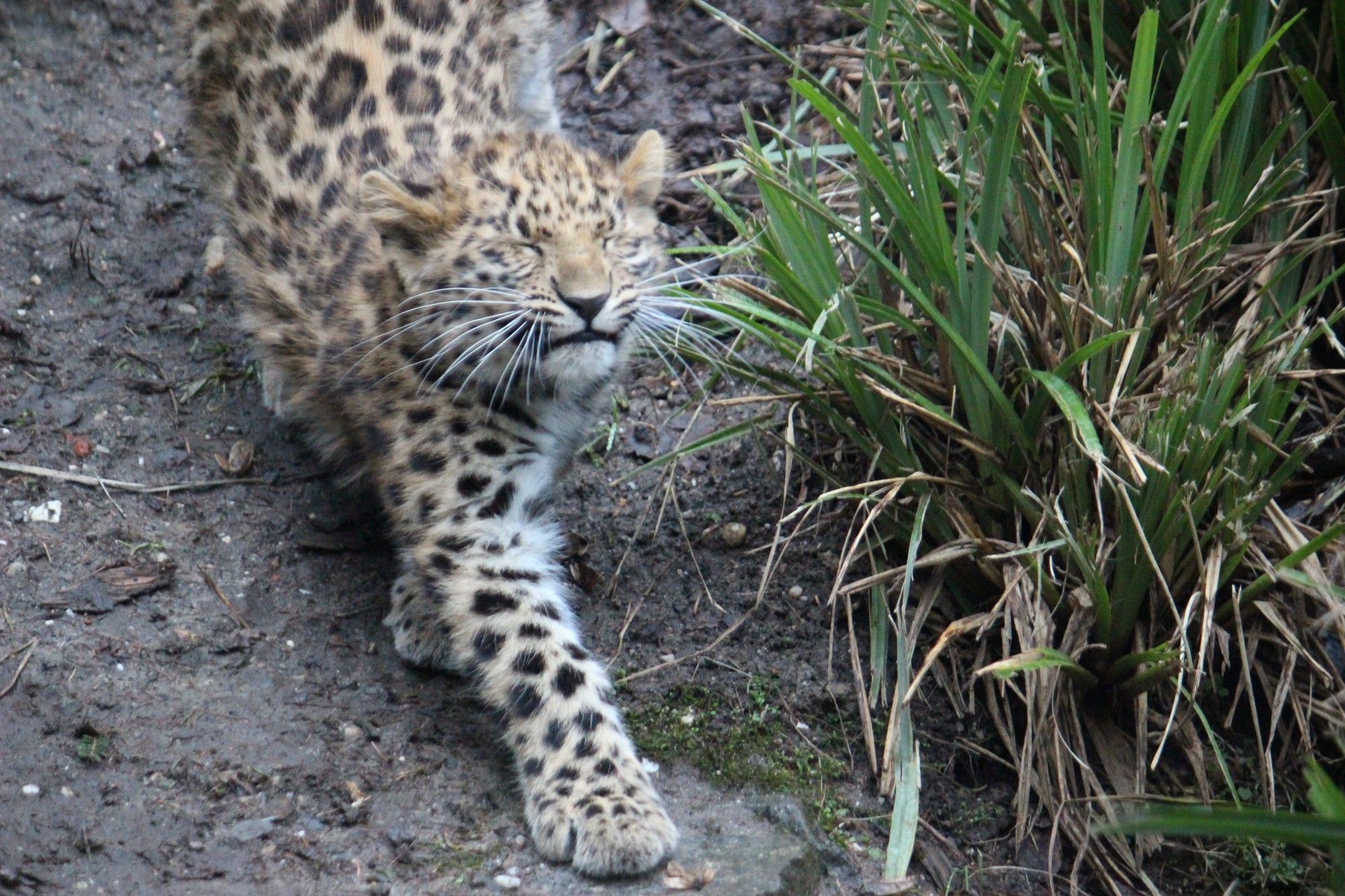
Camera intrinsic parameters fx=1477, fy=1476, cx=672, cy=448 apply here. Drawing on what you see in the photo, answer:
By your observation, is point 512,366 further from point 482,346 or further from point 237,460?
point 237,460

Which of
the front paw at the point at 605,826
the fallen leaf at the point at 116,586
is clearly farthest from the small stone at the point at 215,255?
the front paw at the point at 605,826

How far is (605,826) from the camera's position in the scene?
12.0 feet

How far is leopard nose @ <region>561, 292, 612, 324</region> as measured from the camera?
13.3 feet

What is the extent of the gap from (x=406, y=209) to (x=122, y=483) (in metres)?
1.41

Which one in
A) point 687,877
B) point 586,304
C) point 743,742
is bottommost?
point 743,742

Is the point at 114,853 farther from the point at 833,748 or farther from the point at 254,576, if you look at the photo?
the point at 833,748

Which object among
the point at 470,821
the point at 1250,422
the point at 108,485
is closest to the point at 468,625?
the point at 470,821

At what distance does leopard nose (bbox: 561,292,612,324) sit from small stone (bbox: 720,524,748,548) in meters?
1.04

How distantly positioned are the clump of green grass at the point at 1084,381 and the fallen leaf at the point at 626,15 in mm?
2463

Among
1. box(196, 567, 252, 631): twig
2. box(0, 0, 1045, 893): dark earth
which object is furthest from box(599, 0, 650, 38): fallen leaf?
box(196, 567, 252, 631): twig

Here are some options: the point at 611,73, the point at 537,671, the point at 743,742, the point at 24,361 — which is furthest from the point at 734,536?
the point at 611,73

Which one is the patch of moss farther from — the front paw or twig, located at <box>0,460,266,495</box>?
twig, located at <box>0,460,266,495</box>

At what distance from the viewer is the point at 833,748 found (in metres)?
4.23

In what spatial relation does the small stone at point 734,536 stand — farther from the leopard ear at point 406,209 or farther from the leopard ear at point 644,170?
the leopard ear at point 406,209
